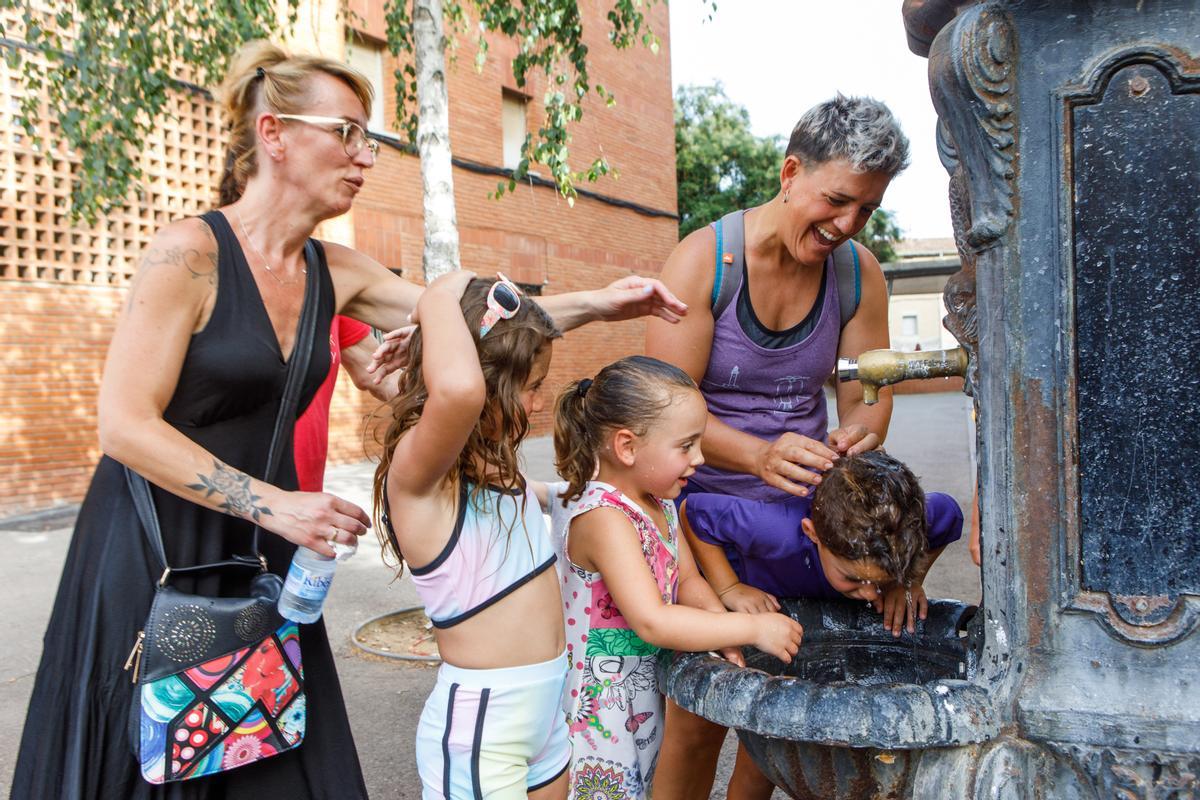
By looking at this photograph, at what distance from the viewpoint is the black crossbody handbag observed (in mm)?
1768

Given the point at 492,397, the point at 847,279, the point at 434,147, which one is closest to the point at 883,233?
the point at 434,147

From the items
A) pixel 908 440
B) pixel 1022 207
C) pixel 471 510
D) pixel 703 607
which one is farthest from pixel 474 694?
pixel 908 440

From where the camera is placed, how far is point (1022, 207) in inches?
61.9

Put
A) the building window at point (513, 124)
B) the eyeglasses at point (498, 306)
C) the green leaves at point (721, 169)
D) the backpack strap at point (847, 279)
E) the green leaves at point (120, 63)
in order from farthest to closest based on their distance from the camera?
the green leaves at point (721, 169)
the building window at point (513, 124)
the green leaves at point (120, 63)
the backpack strap at point (847, 279)
the eyeglasses at point (498, 306)

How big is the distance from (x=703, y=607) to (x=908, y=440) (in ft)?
35.3

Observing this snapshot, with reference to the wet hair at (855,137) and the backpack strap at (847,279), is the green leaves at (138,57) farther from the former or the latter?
the wet hair at (855,137)

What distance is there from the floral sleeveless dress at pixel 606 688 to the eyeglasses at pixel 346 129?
33.6 inches

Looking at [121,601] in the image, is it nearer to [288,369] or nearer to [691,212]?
[288,369]

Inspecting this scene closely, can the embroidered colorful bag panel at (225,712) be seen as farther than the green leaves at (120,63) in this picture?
No

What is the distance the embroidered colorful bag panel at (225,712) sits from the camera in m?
1.76

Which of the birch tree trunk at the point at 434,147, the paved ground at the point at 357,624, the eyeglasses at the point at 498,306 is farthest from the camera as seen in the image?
the birch tree trunk at the point at 434,147

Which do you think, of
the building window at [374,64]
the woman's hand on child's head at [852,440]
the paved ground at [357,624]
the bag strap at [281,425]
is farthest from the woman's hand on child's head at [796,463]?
the building window at [374,64]

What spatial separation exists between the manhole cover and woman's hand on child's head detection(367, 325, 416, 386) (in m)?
2.53

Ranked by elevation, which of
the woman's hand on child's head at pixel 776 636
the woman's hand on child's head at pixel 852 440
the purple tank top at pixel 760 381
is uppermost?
the purple tank top at pixel 760 381
